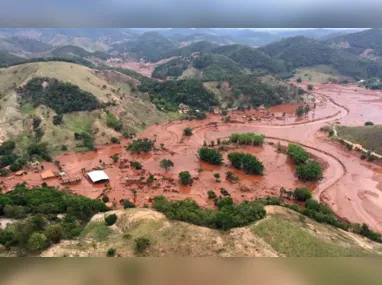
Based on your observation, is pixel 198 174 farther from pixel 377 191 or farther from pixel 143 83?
pixel 143 83

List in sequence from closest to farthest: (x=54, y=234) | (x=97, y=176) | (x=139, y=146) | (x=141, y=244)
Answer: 1. (x=141, y=244)
2. (x=54, y=234)
3. (x=97, y=176)
4. (x=139, y=146)

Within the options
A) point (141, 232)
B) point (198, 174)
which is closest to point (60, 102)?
point (198, 174)

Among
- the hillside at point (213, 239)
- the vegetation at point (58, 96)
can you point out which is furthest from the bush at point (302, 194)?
the vegetation at point (58, 96)

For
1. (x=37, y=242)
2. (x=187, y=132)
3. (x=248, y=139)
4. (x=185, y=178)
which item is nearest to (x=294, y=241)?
(x=37, y=242)

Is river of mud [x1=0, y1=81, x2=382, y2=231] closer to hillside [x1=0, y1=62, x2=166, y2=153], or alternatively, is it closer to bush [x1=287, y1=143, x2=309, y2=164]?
bush [x1=287, y1=143, x2=309, y2=164]

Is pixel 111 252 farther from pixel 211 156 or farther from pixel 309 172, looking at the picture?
pixel 309 172

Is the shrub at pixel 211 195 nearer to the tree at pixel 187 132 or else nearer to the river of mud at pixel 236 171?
the river of mud at pixel 236 171

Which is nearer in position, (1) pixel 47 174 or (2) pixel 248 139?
(1) pixel 47 174
